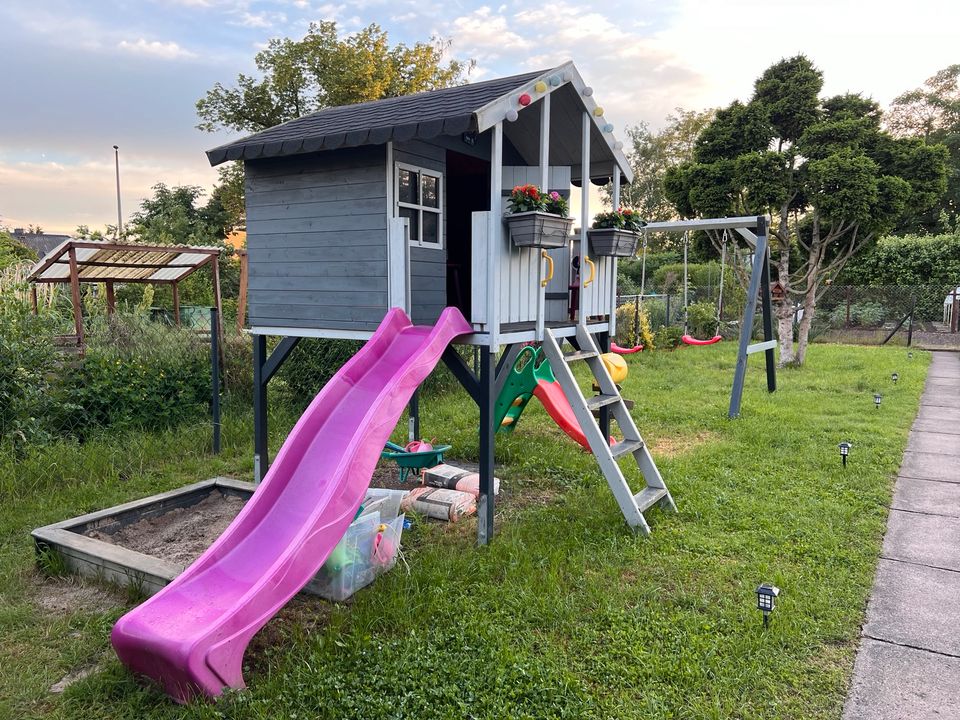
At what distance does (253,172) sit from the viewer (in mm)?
5137

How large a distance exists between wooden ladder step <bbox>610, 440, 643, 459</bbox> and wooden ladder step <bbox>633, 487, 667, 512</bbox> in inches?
12.6

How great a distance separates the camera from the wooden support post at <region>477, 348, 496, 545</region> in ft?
14.1

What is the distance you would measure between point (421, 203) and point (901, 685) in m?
4.10

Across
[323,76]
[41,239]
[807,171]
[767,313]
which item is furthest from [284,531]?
[41,239]

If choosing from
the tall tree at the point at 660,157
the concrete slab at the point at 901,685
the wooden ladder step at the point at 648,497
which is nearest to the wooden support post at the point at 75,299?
the wooden ladder step at the point at 648,497

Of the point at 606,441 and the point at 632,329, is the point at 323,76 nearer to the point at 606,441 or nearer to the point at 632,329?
the point at 632,329

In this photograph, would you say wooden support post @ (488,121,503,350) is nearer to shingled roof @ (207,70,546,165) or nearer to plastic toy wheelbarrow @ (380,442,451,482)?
shingled roof @ (207,70,546,165)

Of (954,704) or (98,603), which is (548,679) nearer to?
(954,704)

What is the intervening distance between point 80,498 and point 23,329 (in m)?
2.04

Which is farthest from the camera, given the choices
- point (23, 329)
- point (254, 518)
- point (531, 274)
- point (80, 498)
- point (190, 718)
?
point (23, 329)

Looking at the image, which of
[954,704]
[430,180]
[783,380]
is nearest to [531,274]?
[430,180]

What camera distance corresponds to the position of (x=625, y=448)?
4676 mm

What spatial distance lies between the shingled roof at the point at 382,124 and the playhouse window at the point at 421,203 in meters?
0.43

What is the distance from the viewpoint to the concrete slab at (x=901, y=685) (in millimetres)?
2514
